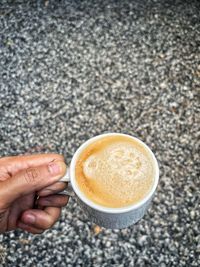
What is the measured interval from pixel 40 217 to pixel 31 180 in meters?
0.22

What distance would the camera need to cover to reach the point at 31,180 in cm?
114

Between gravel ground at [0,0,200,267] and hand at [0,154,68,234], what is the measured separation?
0.45m

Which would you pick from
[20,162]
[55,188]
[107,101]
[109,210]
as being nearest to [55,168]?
[55,188]

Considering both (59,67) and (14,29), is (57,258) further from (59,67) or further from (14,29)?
(14,29)

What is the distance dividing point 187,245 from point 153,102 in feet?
2.78

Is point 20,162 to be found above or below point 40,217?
above

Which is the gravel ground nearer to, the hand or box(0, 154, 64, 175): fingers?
the hand

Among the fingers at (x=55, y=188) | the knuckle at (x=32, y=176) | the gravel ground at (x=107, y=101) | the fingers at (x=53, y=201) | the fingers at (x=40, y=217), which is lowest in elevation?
the gravel ground at (x=107, y=101)

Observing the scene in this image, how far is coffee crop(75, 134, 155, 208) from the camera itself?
1.07m

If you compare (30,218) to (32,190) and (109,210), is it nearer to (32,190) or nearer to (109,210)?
(32,190)

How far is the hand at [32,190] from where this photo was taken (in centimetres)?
114

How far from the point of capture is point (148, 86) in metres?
2.38

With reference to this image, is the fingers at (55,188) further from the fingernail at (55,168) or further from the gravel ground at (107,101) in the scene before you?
the gravel ground at (107,101)

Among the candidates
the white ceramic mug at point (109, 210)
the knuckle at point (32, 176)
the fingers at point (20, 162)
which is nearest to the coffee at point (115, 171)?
the white ceramic mug at point (109, 210)
